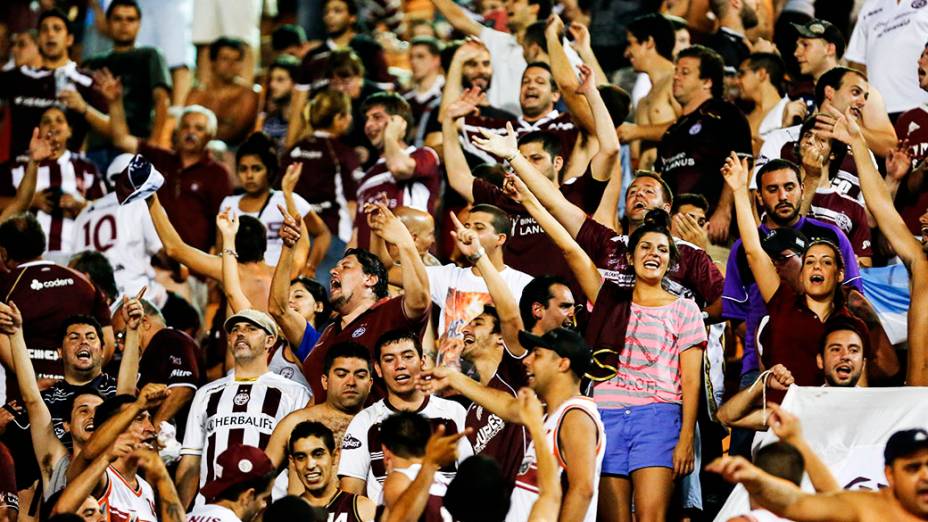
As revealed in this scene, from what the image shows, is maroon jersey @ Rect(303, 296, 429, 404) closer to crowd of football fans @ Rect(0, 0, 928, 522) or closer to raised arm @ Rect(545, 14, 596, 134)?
crowd of football fans @ Rect(0, 0, 928, 522)

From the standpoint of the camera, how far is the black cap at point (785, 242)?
1035cm

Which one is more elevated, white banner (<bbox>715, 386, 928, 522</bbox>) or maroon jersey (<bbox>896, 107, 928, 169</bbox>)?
maroon jersey (<bbox>896, 107, 928, 169</bbox>)

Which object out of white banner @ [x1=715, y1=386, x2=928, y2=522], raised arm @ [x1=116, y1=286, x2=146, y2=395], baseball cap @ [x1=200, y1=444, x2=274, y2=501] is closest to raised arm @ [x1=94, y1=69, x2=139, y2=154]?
raised arm @ [x1=116, y1=286, x2=146, y2=395]

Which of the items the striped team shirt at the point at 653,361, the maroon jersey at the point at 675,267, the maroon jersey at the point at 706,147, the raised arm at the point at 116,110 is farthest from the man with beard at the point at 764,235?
the raised arm at the point at 116,110

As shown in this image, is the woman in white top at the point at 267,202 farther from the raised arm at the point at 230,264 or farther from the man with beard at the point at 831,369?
the man with beard at the point at 831,369

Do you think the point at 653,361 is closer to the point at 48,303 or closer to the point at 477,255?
the point at 477,255

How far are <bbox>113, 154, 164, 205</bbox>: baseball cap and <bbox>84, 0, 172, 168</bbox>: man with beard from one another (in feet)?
16.2

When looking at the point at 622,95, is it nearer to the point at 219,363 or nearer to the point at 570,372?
the point at 219,363

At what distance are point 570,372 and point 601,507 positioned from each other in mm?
1253

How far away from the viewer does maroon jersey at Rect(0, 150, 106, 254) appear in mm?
14531

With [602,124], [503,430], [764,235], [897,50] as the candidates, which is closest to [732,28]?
[897,50]

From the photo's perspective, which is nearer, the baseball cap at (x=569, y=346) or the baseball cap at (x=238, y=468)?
the baseball cap at (x=569, y=346)

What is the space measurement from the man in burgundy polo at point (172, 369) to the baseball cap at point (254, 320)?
764 millimetres

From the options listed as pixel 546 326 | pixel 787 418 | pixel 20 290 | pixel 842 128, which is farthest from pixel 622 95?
pixel 787 418
